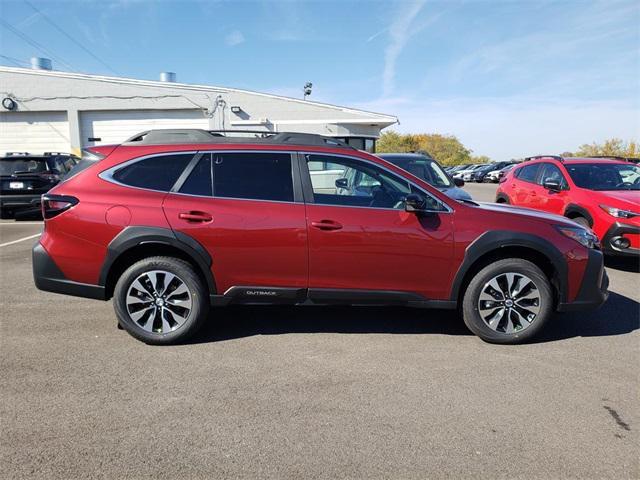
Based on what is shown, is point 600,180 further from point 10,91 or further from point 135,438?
point 10,91

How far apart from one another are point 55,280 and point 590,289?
15.7 ft

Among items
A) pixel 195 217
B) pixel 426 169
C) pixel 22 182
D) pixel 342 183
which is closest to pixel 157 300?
pixel 195 217

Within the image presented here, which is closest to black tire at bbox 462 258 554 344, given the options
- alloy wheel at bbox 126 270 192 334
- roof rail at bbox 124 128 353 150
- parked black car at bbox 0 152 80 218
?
roof rail at bbox 124 128 353 150

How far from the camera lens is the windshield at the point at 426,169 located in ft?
28.9

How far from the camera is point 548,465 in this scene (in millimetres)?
2506

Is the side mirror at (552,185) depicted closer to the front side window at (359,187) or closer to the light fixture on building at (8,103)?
the front side window at (359,187)

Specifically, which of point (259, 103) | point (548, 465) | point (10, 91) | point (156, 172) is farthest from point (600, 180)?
point (10, 91)

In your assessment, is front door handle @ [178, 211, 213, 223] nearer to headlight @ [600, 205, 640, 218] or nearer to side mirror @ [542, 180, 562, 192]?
headlight @ [600, 205, 640, 218]

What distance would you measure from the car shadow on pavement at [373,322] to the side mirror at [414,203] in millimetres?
1245

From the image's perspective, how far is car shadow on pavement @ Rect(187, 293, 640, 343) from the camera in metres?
4.39

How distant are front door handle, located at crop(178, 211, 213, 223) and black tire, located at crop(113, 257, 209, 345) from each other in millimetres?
384

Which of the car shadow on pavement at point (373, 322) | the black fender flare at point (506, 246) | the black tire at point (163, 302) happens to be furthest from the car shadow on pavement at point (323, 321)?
the black fender flare at point (506, 246)

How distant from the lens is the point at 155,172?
405 cm

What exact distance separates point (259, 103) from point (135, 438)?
68.4 ft
